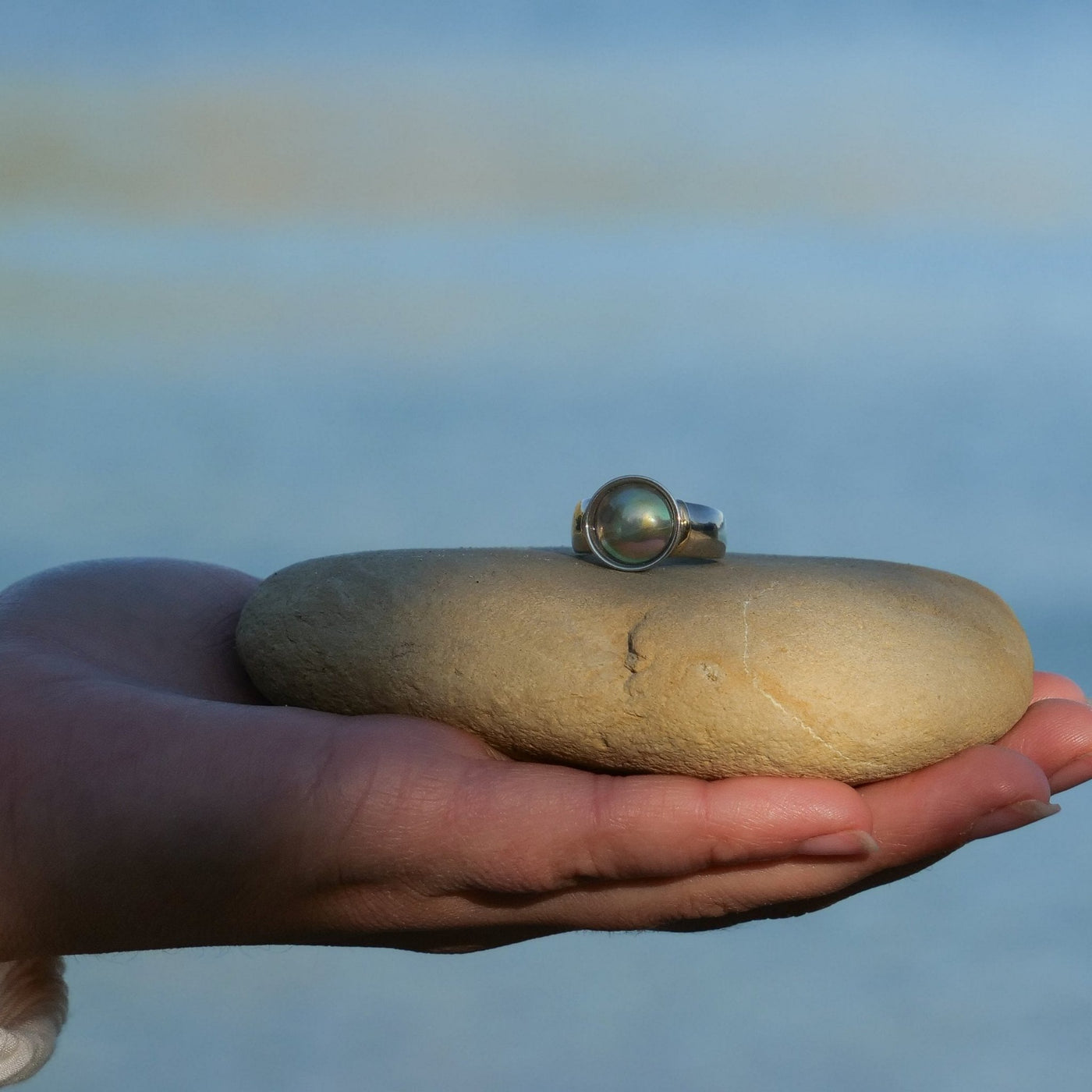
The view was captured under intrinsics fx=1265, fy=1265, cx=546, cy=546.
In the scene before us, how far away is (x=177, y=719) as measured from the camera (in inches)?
70.7

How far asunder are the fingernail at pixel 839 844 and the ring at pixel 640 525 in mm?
652

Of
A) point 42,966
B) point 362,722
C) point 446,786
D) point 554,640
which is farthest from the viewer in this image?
point 42,966

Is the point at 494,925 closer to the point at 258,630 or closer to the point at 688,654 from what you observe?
the point at 688,654

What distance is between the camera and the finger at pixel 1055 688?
7.52 feet

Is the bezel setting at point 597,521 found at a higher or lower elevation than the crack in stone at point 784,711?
higher

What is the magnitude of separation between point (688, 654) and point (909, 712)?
0.33m

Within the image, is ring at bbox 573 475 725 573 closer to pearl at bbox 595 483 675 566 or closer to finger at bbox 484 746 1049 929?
pearl at bbox 595 483 675 566

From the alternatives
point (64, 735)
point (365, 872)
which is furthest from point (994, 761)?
point (64, 735)

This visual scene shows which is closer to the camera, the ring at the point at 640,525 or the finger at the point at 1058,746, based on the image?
the finger at the point at 1058,746

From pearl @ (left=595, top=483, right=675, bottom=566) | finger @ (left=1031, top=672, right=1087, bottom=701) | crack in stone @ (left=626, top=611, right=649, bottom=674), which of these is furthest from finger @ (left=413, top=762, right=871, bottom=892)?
finger @ (left=1031, top=672, right=1087, bottom=701)

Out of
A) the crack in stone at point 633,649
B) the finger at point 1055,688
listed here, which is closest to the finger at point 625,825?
the crack in stone at point 633,649

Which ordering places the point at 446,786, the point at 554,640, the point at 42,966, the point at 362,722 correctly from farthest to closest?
the point at 42,966 < the point at 554,640 < the point at 362,722 < the point at 446,786

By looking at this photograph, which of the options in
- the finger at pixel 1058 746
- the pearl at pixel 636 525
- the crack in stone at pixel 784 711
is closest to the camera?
the crack in stone at pixel 784 711

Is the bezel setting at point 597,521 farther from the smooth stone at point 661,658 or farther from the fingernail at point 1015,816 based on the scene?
the fingernail at point 1015,816
